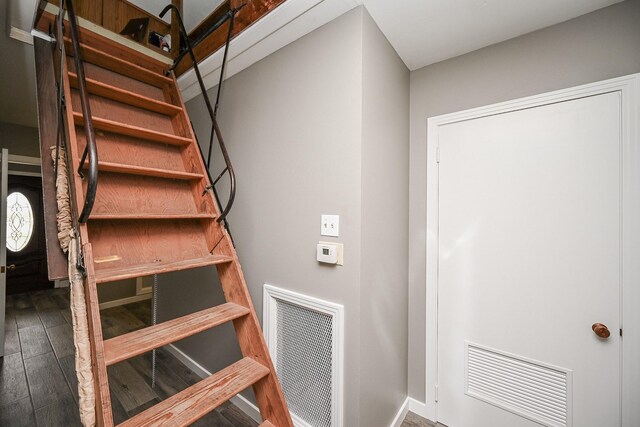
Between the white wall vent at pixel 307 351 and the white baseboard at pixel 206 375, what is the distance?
1.19 feet

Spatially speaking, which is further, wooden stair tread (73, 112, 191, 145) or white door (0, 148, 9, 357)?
white door (0, 148, 9, 357)

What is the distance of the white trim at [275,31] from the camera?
138 cm

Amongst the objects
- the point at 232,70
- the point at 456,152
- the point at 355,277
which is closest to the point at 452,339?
the point at 355,277

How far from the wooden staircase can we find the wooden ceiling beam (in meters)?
0.29

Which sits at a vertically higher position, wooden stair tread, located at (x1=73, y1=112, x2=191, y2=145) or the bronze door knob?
wooden stair tread, located at (x1=73, y1=112, x2=191, y2=145)

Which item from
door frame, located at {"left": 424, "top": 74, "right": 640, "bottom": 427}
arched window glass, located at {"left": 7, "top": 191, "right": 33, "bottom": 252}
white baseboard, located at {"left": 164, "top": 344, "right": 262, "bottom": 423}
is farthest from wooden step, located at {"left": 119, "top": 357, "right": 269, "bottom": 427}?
arched window glass, located at {"left": 7, "top": 191, "right": 33, "bottom": 252}

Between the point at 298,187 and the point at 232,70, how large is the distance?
1.15 m

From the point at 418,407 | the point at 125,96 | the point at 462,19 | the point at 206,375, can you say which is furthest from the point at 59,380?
the point at 462,19

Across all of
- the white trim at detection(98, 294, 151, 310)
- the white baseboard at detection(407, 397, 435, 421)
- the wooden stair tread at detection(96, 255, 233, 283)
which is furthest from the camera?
the white trim at detection(98, 294, 151, 310)

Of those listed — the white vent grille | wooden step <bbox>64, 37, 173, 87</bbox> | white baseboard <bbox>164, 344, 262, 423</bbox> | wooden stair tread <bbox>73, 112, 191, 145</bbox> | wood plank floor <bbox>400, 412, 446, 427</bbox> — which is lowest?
wood plank floor <bbox>400, 412, 446, 427</bbox>

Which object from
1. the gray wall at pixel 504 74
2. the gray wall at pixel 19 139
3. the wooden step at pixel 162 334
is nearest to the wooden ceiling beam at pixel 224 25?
the gray wall at pixel 504 74

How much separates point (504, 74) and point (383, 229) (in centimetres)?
122

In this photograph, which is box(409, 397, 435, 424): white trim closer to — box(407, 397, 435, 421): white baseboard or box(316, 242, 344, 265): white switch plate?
box(407, 397, 435, 421): white baseboard

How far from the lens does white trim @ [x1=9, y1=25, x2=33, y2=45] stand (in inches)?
71.2
